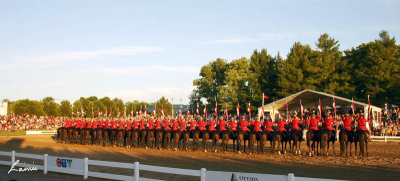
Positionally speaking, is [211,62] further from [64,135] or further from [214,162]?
[214,162]

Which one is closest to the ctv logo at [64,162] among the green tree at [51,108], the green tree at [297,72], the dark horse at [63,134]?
the dark horse at [63,134]

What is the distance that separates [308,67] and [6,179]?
41068mm

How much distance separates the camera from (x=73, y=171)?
521 inches

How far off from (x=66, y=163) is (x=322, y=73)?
39455mm

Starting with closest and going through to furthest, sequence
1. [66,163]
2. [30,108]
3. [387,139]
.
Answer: [66,163] < [387,139] < [30,108]

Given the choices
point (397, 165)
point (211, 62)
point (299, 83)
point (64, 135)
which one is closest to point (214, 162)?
point (397, 165)

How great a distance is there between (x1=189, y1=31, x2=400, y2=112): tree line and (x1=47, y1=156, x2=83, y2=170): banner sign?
1473 inches

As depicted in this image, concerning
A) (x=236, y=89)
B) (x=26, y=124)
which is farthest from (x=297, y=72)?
(x=26, y=124)

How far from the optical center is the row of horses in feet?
58.6

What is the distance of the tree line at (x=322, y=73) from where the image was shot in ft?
145

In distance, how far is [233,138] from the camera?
2131 cm

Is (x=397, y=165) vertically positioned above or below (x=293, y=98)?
below

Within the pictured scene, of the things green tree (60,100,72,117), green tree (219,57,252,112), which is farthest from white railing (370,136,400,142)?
green tree (60,100,72,117)

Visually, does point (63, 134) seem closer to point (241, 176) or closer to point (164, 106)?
point (241, 176)
